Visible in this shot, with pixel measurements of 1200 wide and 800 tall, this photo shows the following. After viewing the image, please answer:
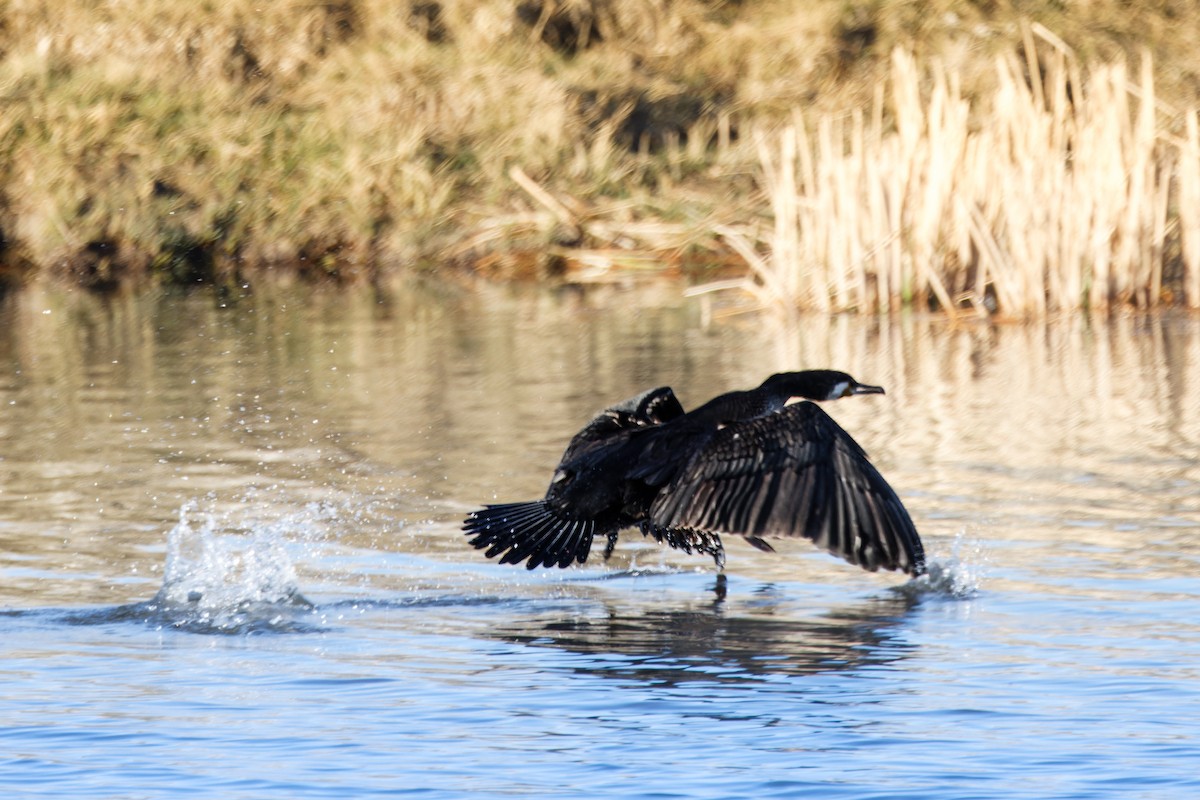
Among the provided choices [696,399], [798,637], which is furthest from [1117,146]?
[798,637]

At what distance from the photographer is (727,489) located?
592 centimetres

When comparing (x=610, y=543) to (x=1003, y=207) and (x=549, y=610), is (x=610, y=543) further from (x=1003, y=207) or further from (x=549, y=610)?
(x=1003, y=207)

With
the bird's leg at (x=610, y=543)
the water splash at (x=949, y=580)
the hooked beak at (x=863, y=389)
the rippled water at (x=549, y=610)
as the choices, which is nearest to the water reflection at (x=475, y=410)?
the rippled water at (x=549, y=610)

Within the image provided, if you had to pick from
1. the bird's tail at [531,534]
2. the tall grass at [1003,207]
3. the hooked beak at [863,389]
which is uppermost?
the tall grass at [1003,207]

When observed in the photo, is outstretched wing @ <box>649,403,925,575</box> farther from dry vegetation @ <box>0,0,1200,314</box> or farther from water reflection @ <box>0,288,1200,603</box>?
dry vegetation @ <box>0,0,1200,314</box>

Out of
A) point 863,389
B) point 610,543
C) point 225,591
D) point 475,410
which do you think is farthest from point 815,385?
point 475,410

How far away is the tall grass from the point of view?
499 inches

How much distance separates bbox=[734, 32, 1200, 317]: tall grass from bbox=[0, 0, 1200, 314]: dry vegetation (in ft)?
1.43

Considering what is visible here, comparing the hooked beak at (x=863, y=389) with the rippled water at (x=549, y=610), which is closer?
the rippled water at (x=549, y=610)

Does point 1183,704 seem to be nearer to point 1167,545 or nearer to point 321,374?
point 1167,545

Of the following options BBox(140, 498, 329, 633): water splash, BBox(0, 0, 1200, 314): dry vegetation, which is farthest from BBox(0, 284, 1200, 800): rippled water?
BBox(0, 0, 1200, 314): dry vegetation

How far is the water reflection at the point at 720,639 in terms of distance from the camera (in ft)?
18.3

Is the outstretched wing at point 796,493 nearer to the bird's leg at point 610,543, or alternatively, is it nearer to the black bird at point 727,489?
the black bird at point 727,489

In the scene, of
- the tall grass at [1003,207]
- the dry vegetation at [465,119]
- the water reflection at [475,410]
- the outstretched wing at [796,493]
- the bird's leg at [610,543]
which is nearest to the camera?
the outstretched wing at [796,493]
